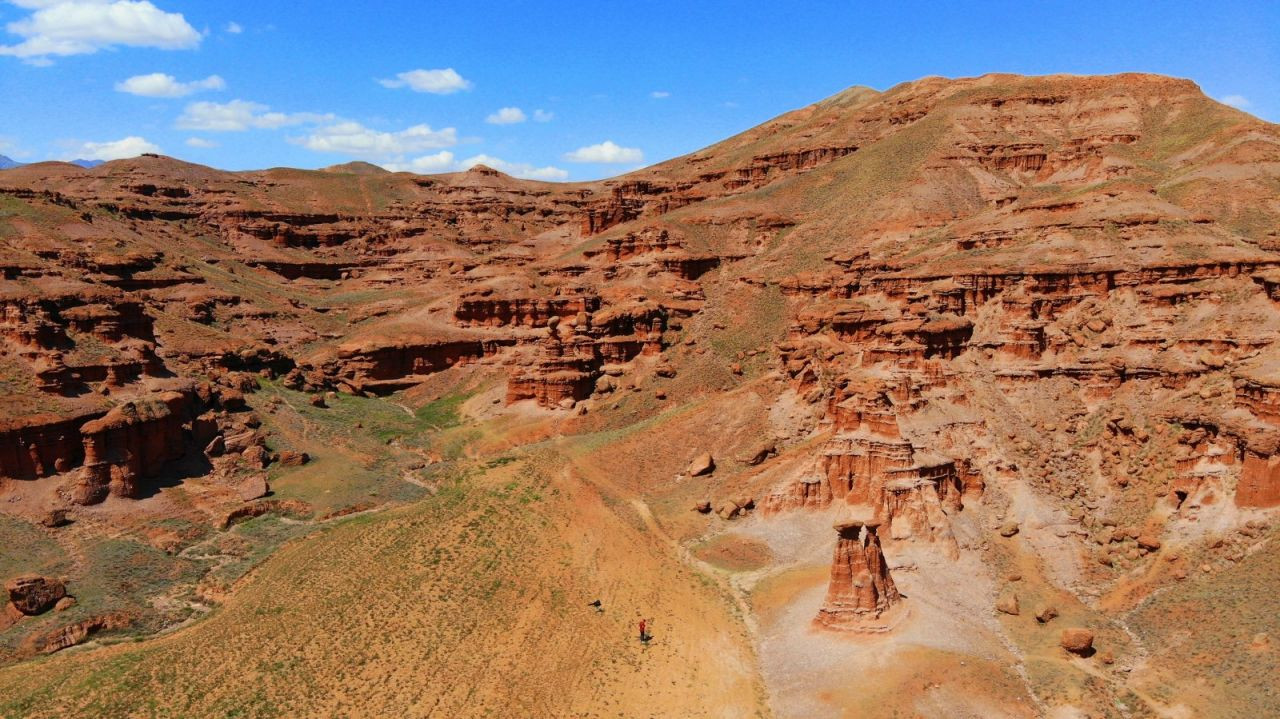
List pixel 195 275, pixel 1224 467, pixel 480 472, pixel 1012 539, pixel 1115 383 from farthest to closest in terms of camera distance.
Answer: pixel 195 275 < pixel 1115 383 < pixel 480 472 < pixel 1012 539 < pixel 1224 467

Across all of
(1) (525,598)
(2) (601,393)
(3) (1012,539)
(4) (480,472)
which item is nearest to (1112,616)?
(3) (1012,539)

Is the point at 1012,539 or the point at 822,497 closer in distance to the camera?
the point at 1012,539

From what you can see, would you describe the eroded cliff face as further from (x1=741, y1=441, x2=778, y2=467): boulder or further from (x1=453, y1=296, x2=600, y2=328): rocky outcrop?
(x1=453, y1=296, x2=600, y2=328): rocky outcrop

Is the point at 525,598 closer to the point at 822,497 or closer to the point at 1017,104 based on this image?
the point at 822,497

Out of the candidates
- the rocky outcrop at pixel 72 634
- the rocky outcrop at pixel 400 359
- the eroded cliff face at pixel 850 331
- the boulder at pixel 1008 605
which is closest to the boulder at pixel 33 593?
the rocky outcrop at pixel 72 634

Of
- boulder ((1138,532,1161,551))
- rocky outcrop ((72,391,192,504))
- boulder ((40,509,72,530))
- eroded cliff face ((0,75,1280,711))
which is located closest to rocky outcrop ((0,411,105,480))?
eroded cliff face ((0,75,1280,711))

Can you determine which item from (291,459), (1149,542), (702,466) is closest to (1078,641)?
(1149,542)

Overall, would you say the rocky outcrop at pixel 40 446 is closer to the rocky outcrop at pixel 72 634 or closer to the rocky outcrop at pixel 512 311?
the rocky outcrop at pixel 72 634

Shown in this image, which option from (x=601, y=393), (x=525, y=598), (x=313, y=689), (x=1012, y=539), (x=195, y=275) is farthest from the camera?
(x=195, y=275)
